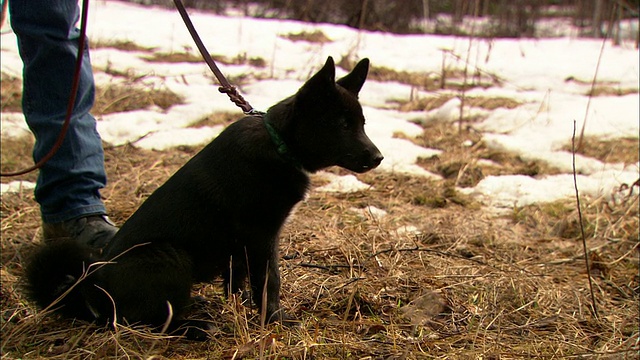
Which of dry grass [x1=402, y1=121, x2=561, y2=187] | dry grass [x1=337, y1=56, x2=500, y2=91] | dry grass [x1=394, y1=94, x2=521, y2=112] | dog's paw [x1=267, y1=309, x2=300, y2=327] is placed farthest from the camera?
dry grass [x1=337, y1=56, x2=500, y2=91]

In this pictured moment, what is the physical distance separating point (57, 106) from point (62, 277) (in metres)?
1.09

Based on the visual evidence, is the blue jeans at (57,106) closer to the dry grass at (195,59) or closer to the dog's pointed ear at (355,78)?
the dog's pointed ear at (355,78)

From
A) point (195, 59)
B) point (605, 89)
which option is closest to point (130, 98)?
point (195, 59)

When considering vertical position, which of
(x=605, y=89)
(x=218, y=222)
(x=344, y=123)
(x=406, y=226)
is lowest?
(x=406, y=226)

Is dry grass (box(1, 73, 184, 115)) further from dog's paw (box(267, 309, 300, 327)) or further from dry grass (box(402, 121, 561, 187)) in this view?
dog's paw (box(267, 309, 300, 327))

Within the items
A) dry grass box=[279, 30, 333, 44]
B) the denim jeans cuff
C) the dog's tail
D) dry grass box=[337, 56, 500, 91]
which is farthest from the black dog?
dry grass box=[279, 30, 333, 44]

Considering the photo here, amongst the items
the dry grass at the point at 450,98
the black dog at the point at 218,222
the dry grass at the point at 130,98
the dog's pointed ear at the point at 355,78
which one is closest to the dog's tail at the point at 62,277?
the black dog at the point at 218,222

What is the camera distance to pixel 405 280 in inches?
110

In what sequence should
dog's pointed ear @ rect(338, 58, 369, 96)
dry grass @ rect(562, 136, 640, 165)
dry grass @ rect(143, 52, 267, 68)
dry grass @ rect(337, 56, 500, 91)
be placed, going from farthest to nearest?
dry grass @ rect(143, 52, 267, 68), dry grass @ rect(337, 56, 500, 91), dry grass @ rect(562, 136, 640, 165), dog's pointed ear @ rect(338, 58, 369, 96)

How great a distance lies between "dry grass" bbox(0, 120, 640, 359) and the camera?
84.1 inches

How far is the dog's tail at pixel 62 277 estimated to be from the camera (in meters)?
2.19

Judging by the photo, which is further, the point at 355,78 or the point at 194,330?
the point at 355,78

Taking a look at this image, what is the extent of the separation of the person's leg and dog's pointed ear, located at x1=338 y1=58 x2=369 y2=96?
1351mm

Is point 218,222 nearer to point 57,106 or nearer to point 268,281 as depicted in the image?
point 268,281
